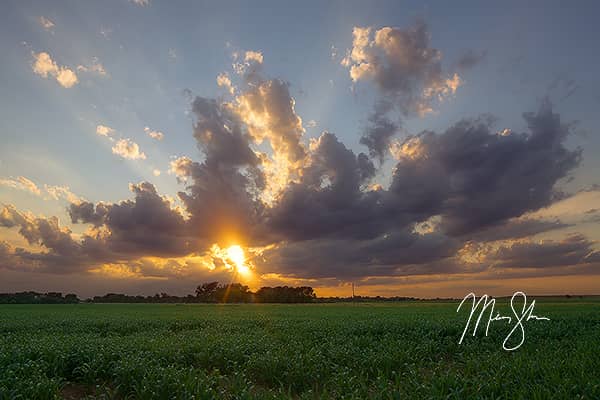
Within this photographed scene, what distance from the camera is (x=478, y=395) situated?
902cm

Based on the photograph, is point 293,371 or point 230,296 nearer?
point 293,371

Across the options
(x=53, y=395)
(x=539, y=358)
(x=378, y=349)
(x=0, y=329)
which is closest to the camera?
(x=53, y=395)

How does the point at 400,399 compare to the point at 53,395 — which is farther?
the point at 53,395

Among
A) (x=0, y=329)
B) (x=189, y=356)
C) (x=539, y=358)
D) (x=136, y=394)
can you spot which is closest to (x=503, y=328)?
(x=539, y=358)

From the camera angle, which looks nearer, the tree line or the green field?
the green field

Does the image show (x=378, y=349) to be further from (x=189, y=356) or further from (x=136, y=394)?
(x=136, y=394)

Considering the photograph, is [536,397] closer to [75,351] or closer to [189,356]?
[189,356]

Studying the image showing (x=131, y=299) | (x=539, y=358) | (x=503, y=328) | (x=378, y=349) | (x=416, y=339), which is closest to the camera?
(x=539, y=358)

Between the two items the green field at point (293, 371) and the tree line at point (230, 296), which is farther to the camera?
the tree line at point (230, 296)

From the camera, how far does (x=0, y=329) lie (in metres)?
29.1

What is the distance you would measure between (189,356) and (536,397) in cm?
1085

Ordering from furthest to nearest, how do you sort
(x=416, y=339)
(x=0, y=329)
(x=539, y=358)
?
(x=0, y=329) < (x=416, y=339) < (x=539, y=358)

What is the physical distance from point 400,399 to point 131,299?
152 meters

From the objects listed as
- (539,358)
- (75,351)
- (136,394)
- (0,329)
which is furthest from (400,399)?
(0,329)
